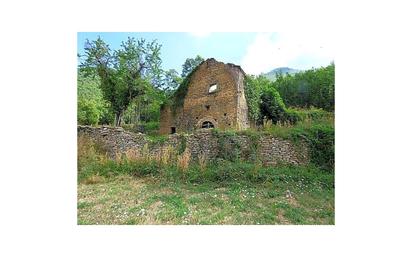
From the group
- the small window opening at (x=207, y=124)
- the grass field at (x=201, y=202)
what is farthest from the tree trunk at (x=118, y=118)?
the grass field at (x=201, y=202)

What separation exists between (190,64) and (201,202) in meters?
8.96

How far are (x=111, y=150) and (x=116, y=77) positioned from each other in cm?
390

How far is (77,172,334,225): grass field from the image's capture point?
429 centimetres

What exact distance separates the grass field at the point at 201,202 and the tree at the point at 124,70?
505cm

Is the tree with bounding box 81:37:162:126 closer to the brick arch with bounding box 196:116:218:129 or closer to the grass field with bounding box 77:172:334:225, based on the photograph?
the brick arch with bounding box 196:116:218:129

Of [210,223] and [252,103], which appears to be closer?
[210,223]

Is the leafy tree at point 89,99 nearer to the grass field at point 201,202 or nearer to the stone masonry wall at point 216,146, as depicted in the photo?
the stone masonry wall at point 216,146

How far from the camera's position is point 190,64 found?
41.4ft
